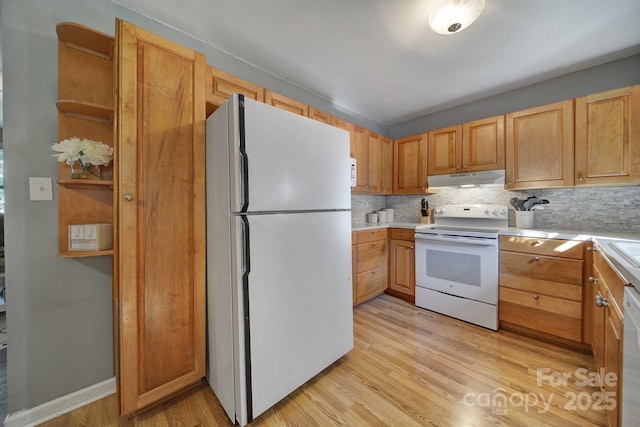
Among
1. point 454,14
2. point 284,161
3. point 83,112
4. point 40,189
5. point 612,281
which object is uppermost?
point 454,14

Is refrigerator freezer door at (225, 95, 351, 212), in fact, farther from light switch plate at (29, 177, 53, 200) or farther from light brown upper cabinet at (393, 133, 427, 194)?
light brown upper cabinet at (393, 133, 427, 194)

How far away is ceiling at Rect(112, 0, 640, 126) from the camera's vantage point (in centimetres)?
154

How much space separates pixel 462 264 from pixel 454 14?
6.81 feet

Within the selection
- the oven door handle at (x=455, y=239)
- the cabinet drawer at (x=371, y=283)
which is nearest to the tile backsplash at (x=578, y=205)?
the oven door handle at (x=455, y=239)

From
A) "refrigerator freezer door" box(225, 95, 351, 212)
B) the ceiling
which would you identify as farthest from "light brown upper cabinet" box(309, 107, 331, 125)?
"refrigerator freezer door" box(225, 95, 351, 212)

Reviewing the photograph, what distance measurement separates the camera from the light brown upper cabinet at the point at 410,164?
3.08m

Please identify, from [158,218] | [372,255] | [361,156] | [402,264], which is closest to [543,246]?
[402,264]

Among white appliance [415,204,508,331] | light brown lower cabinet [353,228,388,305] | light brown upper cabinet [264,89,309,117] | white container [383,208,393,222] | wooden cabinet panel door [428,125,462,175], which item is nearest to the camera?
light brown upper cabinet [264,89,309,117]

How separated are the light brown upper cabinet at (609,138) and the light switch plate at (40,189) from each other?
3.88 metres

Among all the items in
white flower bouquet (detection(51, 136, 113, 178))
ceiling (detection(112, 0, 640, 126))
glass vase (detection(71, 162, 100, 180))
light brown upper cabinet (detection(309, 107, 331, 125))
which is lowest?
glass vase (detection(71, 162, 100, 180))

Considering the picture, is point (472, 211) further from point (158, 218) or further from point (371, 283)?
point (158, 218)

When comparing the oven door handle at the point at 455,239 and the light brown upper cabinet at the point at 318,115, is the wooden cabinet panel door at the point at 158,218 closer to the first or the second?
the light brown upper cabinet at the point at 318,115

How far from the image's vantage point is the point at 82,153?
1.25 m

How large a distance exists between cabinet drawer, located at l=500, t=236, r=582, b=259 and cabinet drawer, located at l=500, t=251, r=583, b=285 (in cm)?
4
